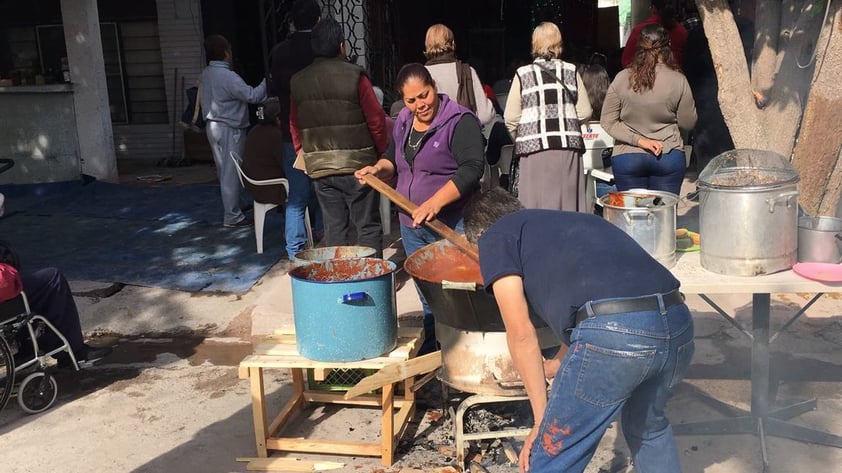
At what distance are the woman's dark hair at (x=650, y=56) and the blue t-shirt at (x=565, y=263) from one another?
269 centimetres

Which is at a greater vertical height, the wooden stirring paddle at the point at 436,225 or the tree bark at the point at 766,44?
the tree bark at the point at 766,44

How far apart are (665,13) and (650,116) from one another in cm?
247

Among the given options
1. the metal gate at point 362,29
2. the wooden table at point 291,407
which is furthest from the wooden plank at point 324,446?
the metal gate at point 362,29

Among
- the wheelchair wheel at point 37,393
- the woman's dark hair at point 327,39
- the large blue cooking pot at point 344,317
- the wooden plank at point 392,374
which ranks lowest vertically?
the wheelchair wheel at point 37,393

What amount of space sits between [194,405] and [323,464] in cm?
108

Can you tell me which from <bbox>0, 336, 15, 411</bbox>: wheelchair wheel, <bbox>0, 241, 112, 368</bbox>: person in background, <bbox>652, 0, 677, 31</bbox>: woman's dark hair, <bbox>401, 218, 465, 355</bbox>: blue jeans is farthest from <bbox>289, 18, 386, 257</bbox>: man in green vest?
<bbox>652, 0, 677, 31</bbox>: woman's dark hair

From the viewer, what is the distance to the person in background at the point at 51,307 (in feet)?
15.3

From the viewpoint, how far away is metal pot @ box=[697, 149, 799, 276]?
346 cm

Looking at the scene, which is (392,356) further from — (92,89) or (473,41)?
(473,41)

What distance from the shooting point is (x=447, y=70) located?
5.69 meters

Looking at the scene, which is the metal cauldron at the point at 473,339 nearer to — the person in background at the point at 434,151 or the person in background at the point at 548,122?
the person in background at the point at 434,151

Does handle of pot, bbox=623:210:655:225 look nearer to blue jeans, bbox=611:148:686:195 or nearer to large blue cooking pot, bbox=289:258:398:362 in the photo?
large blue cooking pot, bbox=289:258:398:362

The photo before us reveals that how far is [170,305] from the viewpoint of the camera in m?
6.16

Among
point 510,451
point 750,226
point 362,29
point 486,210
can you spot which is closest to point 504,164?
point 362,29
